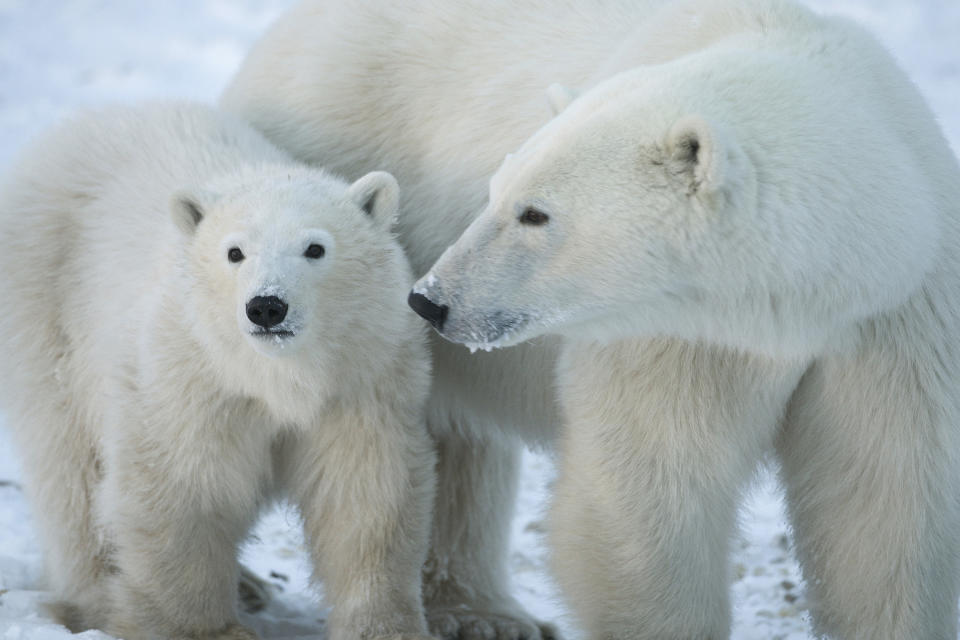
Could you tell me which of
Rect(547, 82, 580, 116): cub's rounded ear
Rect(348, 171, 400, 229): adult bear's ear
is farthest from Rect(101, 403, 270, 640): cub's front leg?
Rect(547, 82, 580, 116): cub's rounded ear

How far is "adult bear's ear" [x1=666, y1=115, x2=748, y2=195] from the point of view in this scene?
319cm

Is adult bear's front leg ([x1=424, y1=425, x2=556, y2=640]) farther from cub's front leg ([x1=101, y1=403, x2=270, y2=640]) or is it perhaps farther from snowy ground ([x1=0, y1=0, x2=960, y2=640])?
cub's front leg ([x1=101, y1=403, x2=270, y2=640])

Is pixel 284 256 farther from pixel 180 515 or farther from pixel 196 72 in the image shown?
pixel 196 72

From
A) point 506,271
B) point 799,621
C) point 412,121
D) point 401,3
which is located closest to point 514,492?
point 799,621

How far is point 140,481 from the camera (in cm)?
418

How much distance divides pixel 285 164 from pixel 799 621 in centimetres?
265

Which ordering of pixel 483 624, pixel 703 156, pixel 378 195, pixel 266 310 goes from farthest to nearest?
pixel 483 624 → pixel 378 195 → pixel 266 310 → pixel 703 156

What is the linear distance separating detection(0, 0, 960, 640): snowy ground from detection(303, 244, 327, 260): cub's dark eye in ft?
7.12

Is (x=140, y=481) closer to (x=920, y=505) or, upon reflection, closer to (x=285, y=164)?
(x=285, y=164)

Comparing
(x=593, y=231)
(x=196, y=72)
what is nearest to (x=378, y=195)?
(x=593, y=231)

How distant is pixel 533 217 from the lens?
3459 millimetres

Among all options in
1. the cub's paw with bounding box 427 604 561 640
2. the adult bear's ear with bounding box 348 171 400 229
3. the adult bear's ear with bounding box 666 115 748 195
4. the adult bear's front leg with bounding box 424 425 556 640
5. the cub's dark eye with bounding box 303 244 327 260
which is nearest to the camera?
the adult bear's ear with bounding box 666 115 748 195

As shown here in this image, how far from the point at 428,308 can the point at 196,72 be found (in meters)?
8.83

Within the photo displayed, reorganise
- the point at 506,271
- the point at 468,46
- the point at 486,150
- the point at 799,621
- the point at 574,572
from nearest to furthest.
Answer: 1. the point at 506,271
2. the point at 574,572
3. the point at 486,150
4. the point at 468,46
5. the point at 799,621
